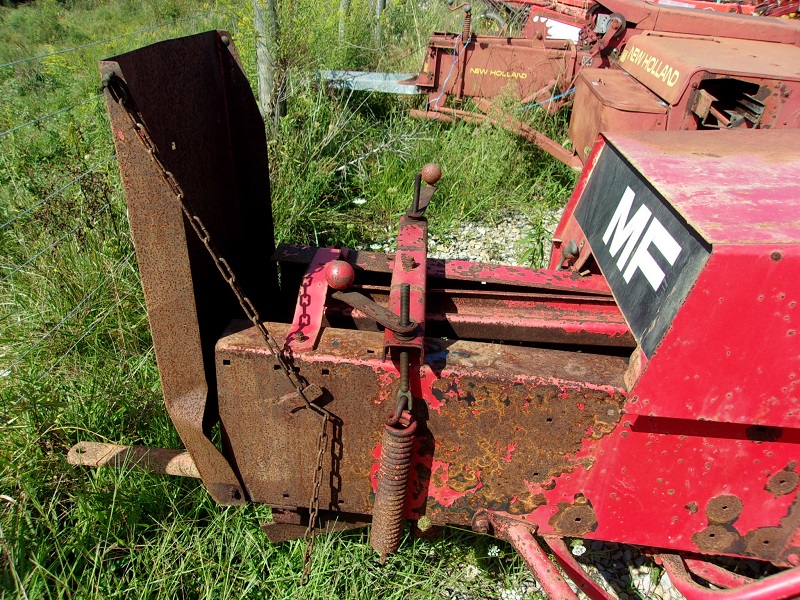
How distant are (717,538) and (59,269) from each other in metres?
3.19

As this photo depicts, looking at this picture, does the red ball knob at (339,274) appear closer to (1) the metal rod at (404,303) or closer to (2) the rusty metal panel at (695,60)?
(1) the metal rod at (404,303)

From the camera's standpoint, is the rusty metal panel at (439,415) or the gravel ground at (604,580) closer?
the rusty metal panel at (439,415)

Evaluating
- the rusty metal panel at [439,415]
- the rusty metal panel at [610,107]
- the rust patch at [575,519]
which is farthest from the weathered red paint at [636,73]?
the rust patch at [575,519]

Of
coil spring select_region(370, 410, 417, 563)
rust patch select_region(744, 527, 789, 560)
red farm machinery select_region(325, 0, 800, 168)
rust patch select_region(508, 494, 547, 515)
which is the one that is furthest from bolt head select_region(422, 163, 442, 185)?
red farm machinery select_region(325, 0, 800, 168)

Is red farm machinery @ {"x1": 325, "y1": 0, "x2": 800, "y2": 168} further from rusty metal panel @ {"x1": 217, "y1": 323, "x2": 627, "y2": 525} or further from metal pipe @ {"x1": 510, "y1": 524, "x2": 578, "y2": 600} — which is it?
metal pipe @ {"x1": 510, "y1": 524, "x2": 578, "y2": 600}

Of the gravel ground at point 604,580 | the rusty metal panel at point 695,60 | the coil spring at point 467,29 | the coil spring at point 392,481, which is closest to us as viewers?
the coil spring at point 392,481

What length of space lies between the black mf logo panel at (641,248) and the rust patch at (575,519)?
59 cm

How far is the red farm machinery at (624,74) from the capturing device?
363cm

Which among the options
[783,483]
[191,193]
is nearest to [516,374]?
[783,483]

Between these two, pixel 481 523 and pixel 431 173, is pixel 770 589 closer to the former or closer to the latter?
pixel 481 523

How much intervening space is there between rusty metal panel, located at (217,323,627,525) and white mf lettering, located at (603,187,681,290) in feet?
0.97

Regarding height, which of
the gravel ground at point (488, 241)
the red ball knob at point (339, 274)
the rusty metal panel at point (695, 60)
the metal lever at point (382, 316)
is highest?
the rusty metal panel at point (695, 60)

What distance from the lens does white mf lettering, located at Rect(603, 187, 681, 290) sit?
153cm

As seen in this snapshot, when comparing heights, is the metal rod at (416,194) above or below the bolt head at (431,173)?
below
